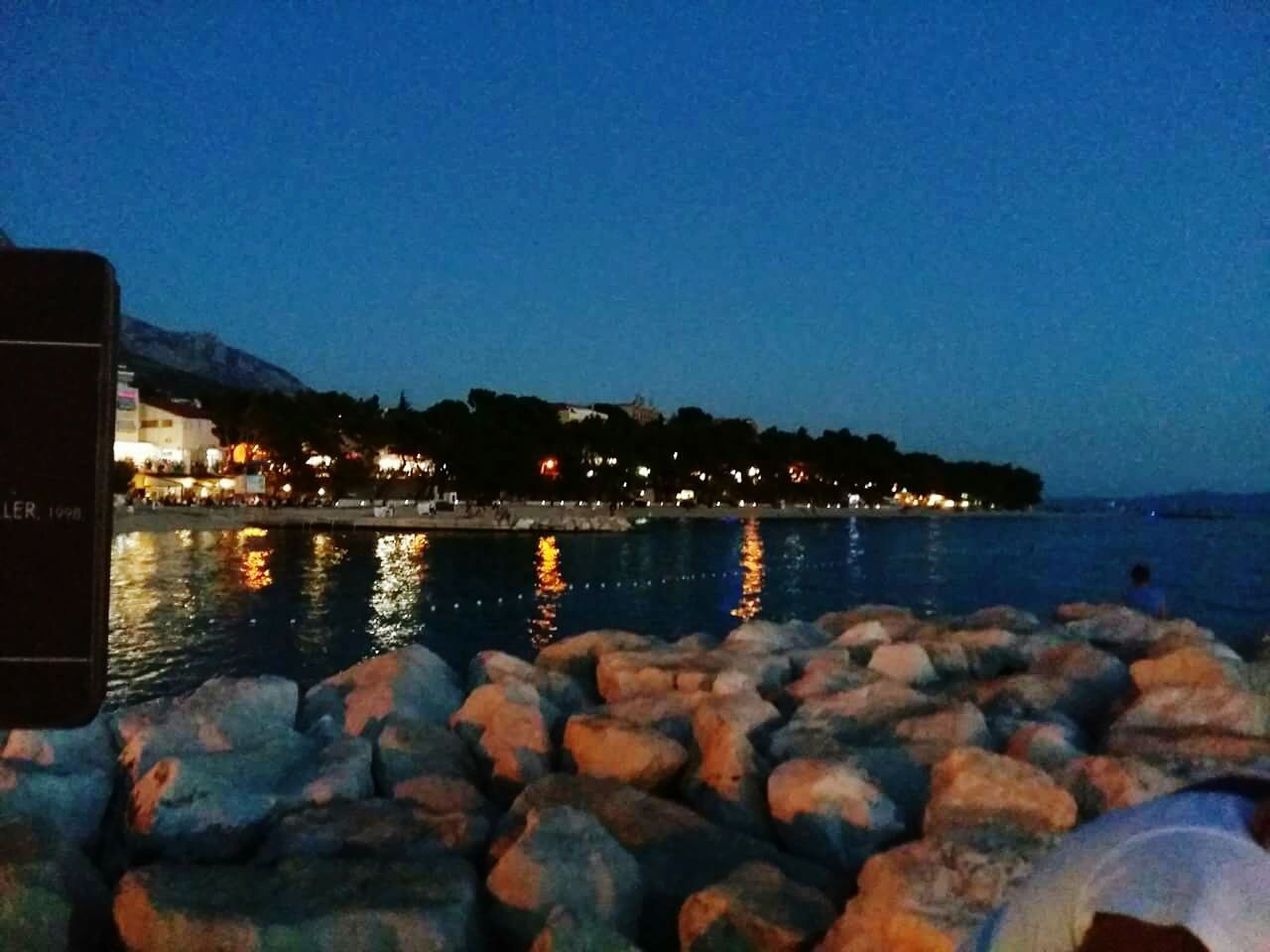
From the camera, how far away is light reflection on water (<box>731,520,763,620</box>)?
2619cm

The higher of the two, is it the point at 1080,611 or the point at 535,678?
the point at 1080,611

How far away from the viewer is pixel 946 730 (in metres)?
7.30

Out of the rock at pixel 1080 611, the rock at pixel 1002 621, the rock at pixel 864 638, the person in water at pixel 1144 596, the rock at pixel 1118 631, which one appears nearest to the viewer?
the rock at pixel 864 638

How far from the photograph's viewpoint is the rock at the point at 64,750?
6.27 metres

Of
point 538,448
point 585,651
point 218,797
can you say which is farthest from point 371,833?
point 538,448

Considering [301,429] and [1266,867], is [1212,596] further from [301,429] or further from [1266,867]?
[301,429]

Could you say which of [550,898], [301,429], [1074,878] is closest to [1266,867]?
[1074,878]

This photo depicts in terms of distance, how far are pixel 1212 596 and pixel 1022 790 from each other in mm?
32169

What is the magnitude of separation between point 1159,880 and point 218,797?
18.7 ft

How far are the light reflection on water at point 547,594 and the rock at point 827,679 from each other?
1044 centimetres

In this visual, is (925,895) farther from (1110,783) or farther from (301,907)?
(301,907)

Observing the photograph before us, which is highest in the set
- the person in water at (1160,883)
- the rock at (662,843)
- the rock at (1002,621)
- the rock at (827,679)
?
the person in water at (1160,883)

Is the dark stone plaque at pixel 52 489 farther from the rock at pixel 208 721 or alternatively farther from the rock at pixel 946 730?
the rock at pixel 946 730

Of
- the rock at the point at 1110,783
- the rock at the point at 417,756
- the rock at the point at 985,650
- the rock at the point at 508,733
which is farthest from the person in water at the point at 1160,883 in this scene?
the rock at the point at 985,650
